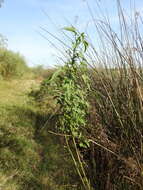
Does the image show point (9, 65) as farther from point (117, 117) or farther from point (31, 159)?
point (117, 117)

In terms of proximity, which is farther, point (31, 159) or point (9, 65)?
point (9, 65)

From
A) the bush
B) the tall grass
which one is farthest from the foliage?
the bush

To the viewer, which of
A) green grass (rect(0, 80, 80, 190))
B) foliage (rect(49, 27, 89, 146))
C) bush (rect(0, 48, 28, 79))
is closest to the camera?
foliage (rect(49, 27, 89, 146))

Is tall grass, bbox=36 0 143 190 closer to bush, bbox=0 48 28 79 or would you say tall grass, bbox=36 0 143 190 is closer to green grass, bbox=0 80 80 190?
green grass, bbox=0 80 80 190

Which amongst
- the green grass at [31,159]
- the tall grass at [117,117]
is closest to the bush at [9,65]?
the green grass at [31,159]

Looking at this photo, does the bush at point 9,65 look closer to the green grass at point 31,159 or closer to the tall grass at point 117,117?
the green grass at point 31,159

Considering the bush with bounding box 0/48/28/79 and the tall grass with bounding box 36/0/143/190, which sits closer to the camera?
the tall grass with bounding box 36/0/143/190

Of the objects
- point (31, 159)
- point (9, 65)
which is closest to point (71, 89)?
point (31, 159)

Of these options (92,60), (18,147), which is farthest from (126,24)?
(18,147)

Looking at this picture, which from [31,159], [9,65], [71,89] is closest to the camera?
[71,89]

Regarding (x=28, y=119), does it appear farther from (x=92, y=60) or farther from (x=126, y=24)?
(x=126, y=24)

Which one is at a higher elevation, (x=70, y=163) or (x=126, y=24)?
(x=126, y=24)

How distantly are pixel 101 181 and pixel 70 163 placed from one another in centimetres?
63

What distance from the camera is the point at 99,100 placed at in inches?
87.3
